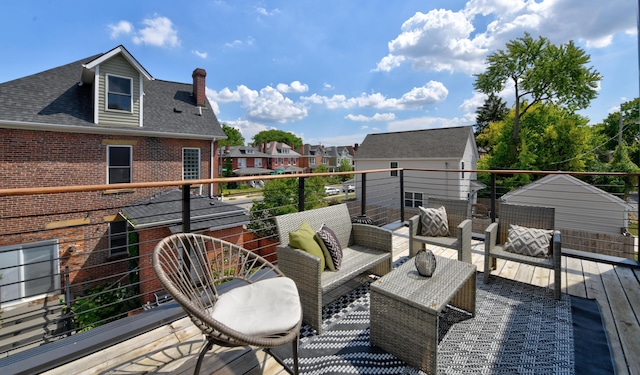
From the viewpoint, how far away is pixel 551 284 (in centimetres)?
285

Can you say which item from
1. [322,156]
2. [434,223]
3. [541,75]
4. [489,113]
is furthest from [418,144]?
[322,156]

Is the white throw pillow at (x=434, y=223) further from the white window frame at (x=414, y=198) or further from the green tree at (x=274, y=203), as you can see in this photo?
the white window frame at (x=414, y=198)

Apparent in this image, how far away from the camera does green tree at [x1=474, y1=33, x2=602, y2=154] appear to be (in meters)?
15.6

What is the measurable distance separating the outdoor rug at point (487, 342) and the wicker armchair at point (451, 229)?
0.66 m

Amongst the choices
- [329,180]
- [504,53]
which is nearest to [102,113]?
[504,53]

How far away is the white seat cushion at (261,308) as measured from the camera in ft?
4.75

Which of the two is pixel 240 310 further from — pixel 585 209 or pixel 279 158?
pixel 279 158

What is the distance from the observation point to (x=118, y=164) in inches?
354

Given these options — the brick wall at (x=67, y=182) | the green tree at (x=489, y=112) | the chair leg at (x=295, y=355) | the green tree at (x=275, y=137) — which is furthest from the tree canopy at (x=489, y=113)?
the chair leg at (x=295, y=355)

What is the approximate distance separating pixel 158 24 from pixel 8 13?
395cm

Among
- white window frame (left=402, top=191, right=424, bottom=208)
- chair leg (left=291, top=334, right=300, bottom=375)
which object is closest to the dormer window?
chair leg (left=291, top=334, right=300, bottom=375)

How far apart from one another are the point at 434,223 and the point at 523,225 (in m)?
0.91

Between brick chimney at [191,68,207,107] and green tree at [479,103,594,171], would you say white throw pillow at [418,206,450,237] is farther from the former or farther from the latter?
green tree at [479,103,594,171]

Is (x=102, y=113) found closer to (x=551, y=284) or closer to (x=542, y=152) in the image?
(x=551, y=284)
